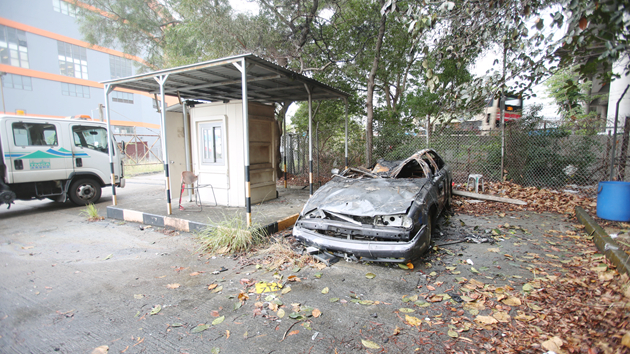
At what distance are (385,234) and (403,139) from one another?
6.83 metres

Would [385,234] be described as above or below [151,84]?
below

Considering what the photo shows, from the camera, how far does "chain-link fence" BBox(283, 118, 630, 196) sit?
7332 millimetres

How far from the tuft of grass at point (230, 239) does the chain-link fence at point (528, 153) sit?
6.22 meters

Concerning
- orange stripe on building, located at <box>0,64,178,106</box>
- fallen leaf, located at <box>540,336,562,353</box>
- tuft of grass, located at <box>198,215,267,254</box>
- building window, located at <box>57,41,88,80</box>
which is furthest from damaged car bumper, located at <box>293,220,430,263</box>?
building window, located at <box>57,41,88,80</box>

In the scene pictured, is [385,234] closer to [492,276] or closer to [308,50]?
[492,276]

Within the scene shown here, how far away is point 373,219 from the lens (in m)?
3.81

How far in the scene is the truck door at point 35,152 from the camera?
668 cm

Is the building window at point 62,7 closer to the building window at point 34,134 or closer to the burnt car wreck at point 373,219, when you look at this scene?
the building window at point 34,134

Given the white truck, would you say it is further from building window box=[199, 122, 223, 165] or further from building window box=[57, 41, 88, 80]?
building window box=[57, 41, 88, 80]

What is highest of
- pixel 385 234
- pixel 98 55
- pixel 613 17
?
pixel 98 55

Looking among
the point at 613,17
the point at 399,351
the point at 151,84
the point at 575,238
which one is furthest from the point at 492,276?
the point at 151,84

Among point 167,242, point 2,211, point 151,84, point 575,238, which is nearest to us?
point 575,238

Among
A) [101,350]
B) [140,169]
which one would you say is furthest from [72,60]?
[101,350]

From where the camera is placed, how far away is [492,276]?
347 cm
